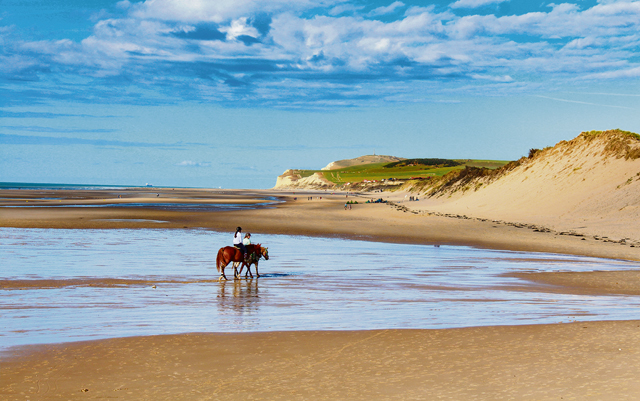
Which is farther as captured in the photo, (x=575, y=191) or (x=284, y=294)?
(x=575, y=191)

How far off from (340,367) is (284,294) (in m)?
7.78

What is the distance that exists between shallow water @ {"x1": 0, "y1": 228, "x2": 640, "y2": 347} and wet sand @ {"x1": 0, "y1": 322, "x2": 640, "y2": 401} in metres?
1.15

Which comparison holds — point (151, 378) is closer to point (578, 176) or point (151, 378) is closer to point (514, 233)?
point (514, 233)

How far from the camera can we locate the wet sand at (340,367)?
8.48m

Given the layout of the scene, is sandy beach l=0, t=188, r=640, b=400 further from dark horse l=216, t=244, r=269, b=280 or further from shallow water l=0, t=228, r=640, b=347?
dark horse l=216, t=244, r=269, b=280

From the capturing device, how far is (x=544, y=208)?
5475 cm

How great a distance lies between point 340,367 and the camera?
9.84 m

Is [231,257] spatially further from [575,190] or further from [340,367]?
[575,190]

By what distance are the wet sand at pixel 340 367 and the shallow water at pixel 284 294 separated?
115cm

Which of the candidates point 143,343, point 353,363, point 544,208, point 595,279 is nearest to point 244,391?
point 353,363

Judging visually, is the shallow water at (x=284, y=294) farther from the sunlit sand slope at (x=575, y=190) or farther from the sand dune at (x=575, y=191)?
the sand dune at (x=575, y=191)

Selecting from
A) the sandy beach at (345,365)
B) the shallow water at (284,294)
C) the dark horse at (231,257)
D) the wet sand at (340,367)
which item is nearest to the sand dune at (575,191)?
the shallow water at (284,294)

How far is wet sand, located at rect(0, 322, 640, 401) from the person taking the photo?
8.48 metres

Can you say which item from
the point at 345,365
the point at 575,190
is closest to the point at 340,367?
the point at 345,365
